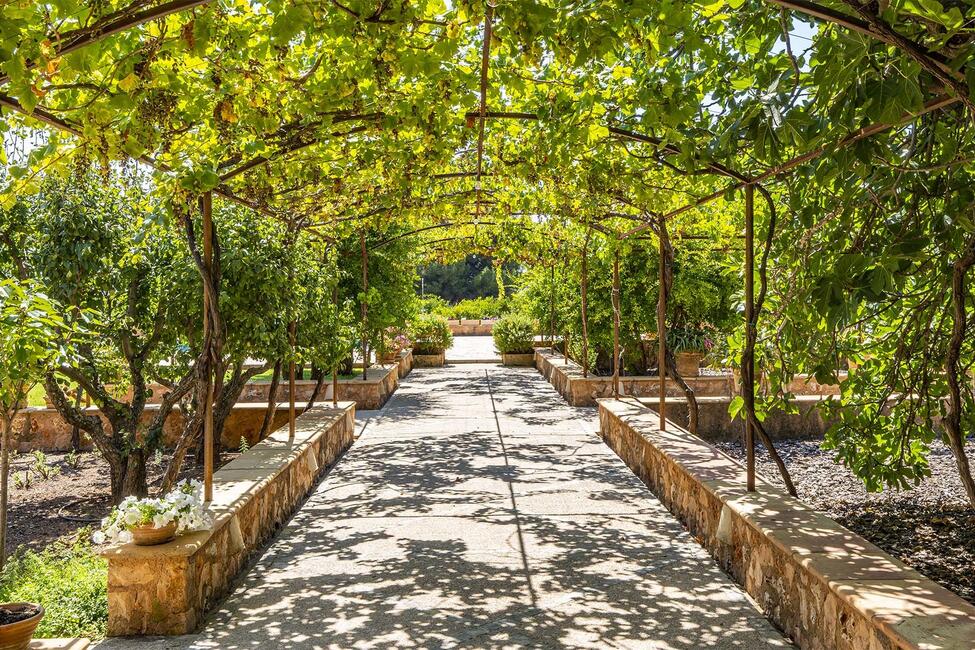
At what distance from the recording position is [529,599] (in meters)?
4.56

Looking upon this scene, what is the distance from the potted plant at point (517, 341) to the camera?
21.2 meters

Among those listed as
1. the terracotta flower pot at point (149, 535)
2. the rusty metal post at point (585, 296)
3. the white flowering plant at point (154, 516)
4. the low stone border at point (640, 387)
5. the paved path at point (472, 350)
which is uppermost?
the rusty metal post at point (585, 296)

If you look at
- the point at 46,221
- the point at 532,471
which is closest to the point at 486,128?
the point at 532,471

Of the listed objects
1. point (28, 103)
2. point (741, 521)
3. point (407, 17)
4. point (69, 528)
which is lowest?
point (69, 528)

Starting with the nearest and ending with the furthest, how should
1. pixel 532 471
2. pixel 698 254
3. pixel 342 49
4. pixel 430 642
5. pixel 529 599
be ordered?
pixel 430 642 → pixel 529 599 → pixel 342 49 → pixel 532 471 → pixel 698 254

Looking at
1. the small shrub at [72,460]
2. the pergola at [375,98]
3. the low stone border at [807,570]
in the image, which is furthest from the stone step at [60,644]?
the small shrub at [72,460]

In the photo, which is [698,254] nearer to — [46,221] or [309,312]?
[309,312]

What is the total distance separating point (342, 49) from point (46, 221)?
4.21m

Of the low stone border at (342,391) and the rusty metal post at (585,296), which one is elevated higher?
the rusty metal post at (585,296)

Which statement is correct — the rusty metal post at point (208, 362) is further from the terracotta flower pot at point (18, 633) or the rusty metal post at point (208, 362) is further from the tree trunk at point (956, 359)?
the tree trunk at point (956, 359)

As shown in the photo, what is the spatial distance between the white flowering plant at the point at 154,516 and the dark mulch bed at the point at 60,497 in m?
3.15

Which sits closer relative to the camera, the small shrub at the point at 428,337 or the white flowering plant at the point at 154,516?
the white flowering plant at the point at 154,516

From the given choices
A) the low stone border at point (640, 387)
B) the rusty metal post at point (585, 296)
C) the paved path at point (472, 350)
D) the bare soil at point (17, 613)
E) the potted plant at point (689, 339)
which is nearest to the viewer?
the bare soil at point (17, 613)

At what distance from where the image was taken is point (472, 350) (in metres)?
27.2
